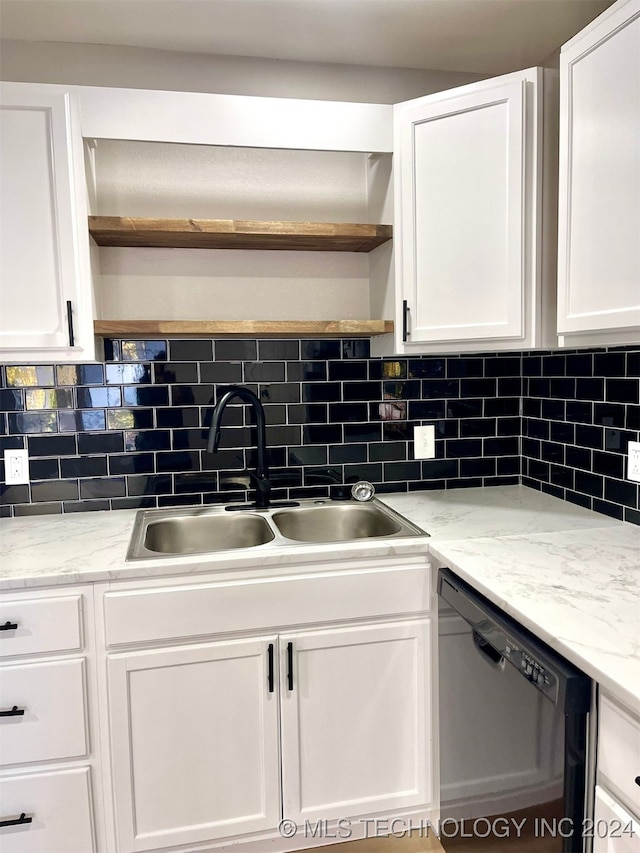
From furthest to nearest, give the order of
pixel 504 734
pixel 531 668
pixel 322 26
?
1. pixel 322 26
2. pixel 504 734
3. pixel 531 668

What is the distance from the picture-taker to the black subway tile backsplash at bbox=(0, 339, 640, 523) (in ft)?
7.07

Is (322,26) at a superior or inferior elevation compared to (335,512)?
superior

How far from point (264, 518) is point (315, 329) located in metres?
0.66

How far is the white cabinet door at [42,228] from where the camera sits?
1.82m

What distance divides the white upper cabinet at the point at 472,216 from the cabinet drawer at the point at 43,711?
1.40 metres

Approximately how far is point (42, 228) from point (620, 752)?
6.27ft

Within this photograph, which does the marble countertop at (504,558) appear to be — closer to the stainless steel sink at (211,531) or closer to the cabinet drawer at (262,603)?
the cabinet drawer at (262,603)

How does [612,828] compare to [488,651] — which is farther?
[488,651]

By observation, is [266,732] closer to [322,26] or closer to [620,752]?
[620,752]

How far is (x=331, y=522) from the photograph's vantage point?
2279 millimetres

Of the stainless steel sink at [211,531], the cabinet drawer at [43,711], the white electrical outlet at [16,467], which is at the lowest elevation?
the cabinet drawer at [43,711]

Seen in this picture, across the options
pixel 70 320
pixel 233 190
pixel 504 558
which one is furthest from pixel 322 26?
pixel 504 558

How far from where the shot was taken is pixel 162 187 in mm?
2219

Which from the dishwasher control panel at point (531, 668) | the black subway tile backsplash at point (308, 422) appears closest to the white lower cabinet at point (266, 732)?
the dishwasher control panel at point (531, 668)
